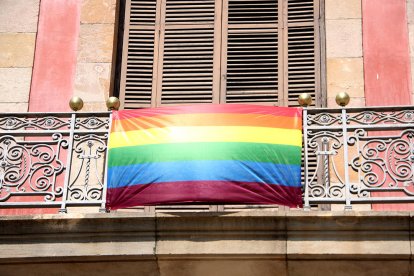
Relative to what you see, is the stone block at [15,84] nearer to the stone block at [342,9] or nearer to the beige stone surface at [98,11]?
the beige stone surface at [98,11]

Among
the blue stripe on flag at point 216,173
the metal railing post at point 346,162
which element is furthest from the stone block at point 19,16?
the metal railing post at point 346,162

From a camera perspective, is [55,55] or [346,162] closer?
[346,162]

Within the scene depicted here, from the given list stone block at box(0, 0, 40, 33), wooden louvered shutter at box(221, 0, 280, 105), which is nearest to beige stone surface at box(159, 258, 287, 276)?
wooden louvered shutter at box(221, 0, 280, 105)

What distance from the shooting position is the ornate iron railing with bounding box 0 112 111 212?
10.1m

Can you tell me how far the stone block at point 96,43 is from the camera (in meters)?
12.4

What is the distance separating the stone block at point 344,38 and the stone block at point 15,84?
3515mm

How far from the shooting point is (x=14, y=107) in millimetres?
12062

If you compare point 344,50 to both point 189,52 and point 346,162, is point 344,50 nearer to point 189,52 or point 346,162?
point 189,52

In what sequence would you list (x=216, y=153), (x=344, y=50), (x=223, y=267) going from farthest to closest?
1. (x=344, y=50)
2. (x=216, y=153)
3. (x=223, y=267)

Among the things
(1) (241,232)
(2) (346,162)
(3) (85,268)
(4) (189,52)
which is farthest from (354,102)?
(3) (85,268)

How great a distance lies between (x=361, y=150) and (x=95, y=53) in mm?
3753

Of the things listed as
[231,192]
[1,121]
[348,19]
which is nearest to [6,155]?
[1,121]

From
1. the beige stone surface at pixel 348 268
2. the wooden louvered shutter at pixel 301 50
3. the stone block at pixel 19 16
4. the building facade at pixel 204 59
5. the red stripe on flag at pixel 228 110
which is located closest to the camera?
the beige stone surface at pixel 348 268

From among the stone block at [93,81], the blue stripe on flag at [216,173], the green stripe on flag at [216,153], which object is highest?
the stone block at [93,81]
